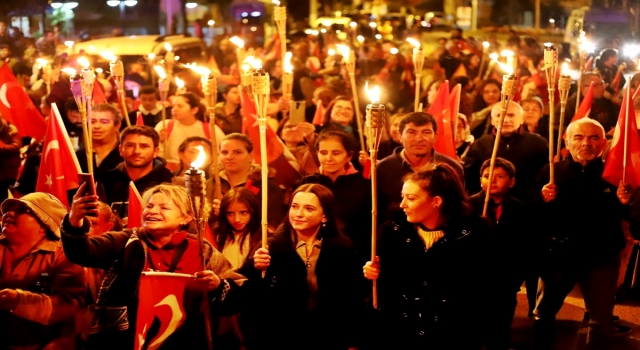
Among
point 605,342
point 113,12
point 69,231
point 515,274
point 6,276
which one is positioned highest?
point 113,12

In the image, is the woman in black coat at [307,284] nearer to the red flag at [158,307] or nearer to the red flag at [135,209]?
the red flag at [158,307]

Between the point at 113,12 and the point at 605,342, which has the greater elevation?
the point at 113,12

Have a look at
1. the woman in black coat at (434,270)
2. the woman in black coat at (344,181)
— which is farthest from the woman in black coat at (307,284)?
the woman in black coat at (344,181)

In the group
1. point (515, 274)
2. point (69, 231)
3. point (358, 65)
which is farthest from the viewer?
point (358, 65)

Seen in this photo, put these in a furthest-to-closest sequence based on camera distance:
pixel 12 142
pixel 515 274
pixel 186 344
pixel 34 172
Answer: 1. pixel 12 142
2. pixel 34 172
3. pixel 515 274
4. pixel 186 344

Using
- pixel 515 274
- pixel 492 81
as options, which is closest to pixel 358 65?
pixel 492 81

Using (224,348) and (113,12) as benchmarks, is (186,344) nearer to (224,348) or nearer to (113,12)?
(224,348)

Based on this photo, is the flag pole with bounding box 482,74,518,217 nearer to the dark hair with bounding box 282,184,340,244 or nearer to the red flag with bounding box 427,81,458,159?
the dark hair with bounding box 282,184,340,244

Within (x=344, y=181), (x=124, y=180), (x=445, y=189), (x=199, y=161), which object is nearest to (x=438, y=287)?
(x=445, y=189)

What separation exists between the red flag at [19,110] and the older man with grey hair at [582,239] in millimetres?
4735

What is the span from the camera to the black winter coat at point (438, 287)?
14.2 ft

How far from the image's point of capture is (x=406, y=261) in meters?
4.38

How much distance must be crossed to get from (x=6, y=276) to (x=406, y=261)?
193 cm

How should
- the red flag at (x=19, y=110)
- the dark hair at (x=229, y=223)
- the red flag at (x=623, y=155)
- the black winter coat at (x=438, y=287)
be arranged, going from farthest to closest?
the red flag at (x=19, y=110), the red flag at (x=623, y=155), the dark hair at (x=229, y=223), the black winter coat at (x=438, y=287)
